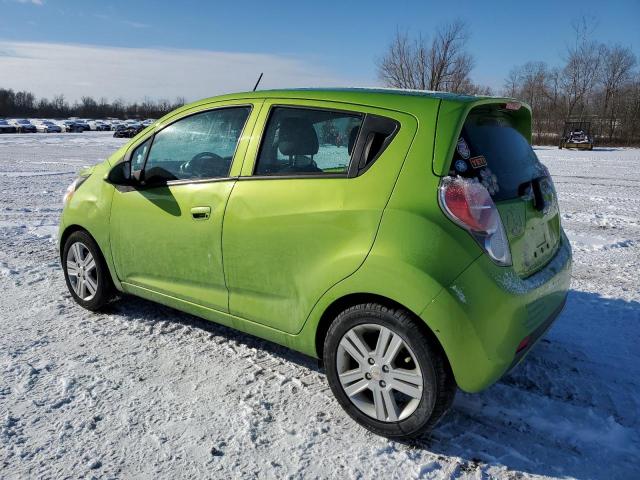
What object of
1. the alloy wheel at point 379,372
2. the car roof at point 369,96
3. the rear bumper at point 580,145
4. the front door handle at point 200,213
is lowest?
the rear bumper at point 580,145

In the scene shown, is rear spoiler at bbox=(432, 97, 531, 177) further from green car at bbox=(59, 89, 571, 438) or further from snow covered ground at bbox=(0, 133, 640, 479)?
snow covered ground at bbox=(0, 133, 640, 479)

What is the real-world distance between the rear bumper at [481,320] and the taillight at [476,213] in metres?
0.08

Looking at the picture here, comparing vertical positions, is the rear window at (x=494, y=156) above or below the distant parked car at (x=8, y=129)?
above

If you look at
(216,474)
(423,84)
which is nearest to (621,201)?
(216,474)

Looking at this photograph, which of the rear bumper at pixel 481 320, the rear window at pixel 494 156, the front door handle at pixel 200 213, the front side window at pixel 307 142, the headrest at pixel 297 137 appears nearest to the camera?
the rear bumper at pixel 481 320

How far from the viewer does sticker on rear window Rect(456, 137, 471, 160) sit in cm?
245

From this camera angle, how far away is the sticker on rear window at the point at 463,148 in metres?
2.45

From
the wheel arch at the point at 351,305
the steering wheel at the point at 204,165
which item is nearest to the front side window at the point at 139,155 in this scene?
the steering wheel at the point at 204,165

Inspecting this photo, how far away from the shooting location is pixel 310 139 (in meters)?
2.95

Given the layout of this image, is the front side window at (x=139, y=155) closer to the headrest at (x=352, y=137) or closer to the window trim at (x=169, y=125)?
the window trim at (x=169, y=125)

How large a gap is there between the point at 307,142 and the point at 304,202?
1.45 ft

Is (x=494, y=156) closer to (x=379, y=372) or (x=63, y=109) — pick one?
(x=379, y=372)

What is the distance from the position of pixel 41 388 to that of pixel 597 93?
62861 mm

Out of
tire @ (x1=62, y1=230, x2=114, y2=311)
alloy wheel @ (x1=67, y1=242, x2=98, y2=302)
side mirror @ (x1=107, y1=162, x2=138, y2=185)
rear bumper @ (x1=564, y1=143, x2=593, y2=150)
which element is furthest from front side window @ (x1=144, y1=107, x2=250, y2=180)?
rear bumper @ (x1=564, y1=143, x2=593, y2=150)
